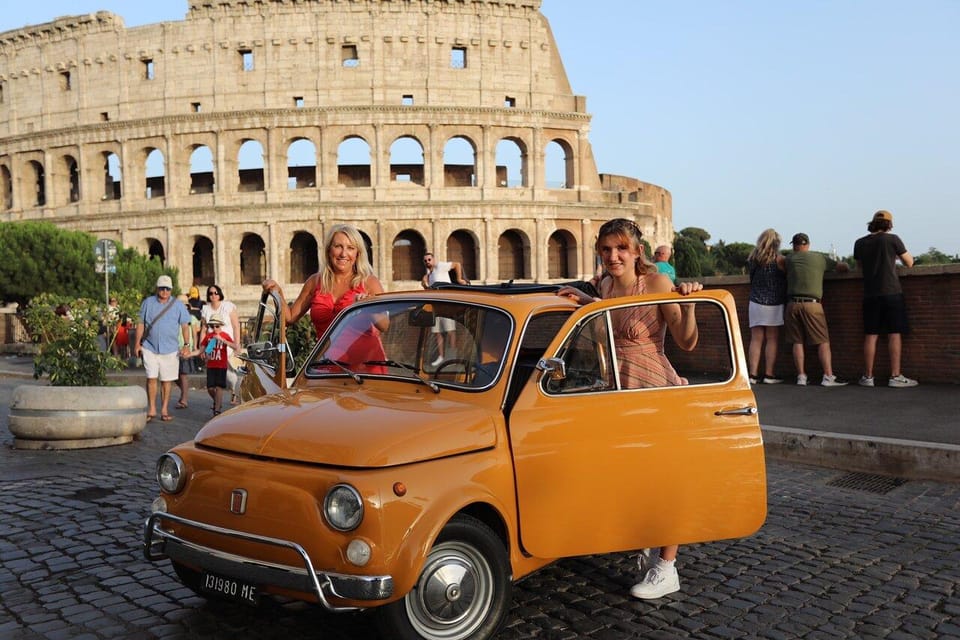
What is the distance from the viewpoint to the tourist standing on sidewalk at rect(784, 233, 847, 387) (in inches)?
422

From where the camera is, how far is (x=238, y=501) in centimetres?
329

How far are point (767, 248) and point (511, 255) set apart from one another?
3485cm

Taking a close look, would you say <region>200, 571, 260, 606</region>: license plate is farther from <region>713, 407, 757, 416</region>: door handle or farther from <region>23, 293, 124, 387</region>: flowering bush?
<region>23, 293, 124, 387</region>: flowering bush

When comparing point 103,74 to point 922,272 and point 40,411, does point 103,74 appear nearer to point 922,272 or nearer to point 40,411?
point 40,411

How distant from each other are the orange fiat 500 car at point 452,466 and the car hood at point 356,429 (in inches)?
0.4

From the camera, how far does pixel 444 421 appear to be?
3.42m

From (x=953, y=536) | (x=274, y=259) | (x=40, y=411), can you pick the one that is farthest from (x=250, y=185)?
(x=953, y=536)

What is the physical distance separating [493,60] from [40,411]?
40.1 metres

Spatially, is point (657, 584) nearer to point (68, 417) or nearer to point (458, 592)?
point (458, 592)

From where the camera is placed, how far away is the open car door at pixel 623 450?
12.0 ft

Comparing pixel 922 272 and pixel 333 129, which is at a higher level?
pixel 333 129

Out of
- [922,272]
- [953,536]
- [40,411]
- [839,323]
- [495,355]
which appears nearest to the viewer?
[495,355]

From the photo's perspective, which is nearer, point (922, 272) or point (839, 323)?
point (922, 272)

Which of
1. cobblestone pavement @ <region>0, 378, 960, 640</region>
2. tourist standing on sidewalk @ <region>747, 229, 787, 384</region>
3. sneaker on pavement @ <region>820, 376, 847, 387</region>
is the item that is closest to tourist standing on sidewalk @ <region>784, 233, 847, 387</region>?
sneaker on pavement @ <region>820, 376, 847, 387</region>
